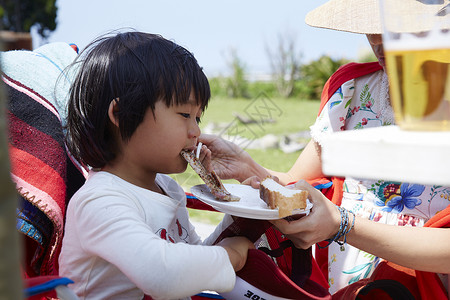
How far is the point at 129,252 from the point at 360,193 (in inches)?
47.0

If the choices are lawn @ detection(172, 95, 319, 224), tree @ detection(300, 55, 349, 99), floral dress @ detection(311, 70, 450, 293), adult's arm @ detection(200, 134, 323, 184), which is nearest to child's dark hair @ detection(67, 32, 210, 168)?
adult's arm @ detection(200, 134, 323, 184)

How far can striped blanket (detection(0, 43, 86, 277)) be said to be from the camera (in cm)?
162

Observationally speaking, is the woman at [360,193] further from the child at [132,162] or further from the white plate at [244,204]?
the child at [132,162]

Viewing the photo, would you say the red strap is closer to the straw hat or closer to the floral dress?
the floral dress

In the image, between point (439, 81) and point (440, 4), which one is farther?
point (440, 4)

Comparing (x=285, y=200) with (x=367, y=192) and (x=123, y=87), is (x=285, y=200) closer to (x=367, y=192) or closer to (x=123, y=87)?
(x=123, y=87)

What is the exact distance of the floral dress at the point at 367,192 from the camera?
1862 millimetres

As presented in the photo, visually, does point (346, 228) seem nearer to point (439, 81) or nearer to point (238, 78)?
Answer: point (439, 81)

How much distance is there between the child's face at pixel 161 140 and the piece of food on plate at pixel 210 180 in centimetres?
3

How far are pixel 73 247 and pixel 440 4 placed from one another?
1101 millimetres


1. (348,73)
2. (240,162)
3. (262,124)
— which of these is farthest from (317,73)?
(240,162)

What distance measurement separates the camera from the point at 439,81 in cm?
70

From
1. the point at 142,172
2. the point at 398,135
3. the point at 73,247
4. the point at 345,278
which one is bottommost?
the point at 345,278

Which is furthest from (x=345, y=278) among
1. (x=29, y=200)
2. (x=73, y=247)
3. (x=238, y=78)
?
(x=238, y=78)
